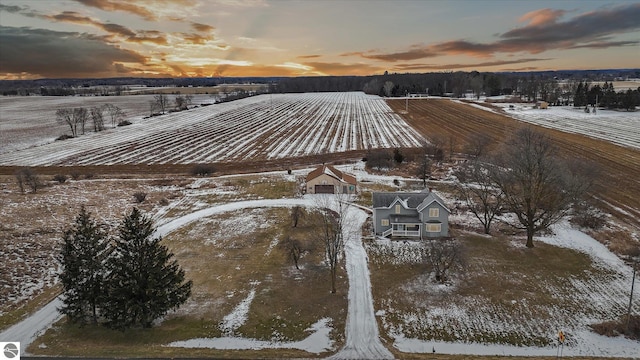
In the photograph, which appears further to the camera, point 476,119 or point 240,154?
point 476,119

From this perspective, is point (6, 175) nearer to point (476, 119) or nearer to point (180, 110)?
point (180, 110)

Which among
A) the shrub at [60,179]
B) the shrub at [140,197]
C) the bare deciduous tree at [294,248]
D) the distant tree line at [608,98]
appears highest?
the distant tree line at [608,98]

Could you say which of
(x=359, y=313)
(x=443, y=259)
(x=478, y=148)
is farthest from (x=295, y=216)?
(x=478, y=148)

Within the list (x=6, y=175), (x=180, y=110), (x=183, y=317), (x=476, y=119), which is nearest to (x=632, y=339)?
(x=183, y=317)

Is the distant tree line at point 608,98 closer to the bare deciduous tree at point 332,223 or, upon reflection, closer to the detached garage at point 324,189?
the detached garage at point 324,189

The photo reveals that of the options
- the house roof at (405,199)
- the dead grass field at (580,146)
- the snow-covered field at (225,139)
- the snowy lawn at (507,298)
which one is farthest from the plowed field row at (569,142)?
the house roof at (405,199)

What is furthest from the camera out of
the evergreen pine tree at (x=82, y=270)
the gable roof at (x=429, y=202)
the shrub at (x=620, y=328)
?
the gable roof at (x=429, y=202)
